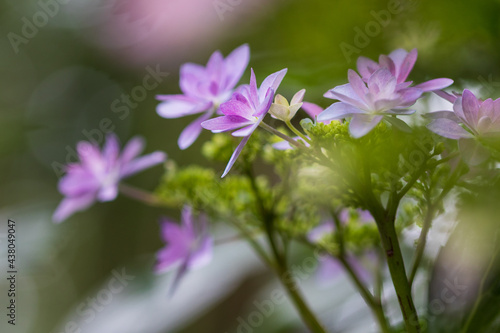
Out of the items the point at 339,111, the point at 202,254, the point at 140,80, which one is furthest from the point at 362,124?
the point at 140,80

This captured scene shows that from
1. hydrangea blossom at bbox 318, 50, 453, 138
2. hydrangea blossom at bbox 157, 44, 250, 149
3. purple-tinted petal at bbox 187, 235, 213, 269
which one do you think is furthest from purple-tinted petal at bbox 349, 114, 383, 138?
purple-tinted petal at bbox 187, 235, 213, 269

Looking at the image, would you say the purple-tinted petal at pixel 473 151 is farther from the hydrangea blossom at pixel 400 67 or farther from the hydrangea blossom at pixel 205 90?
the hydrangea blossom at pixel 205 90

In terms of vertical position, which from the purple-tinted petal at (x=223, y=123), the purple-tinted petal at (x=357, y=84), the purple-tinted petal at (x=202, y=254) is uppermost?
the purple-tinted petal at (x=223, y=123)

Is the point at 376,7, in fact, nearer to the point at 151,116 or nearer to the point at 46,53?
the point at 151,116

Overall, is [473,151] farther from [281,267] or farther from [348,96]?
[281,267]

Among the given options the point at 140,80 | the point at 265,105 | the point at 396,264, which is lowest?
the point at 396,264

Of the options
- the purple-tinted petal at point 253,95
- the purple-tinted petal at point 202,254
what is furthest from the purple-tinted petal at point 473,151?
the purple-tinted petal at point 202,254

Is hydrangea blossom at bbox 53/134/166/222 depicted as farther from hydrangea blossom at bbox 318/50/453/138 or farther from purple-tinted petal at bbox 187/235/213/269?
hydrangea blossom at bbox 318/50/453/138
